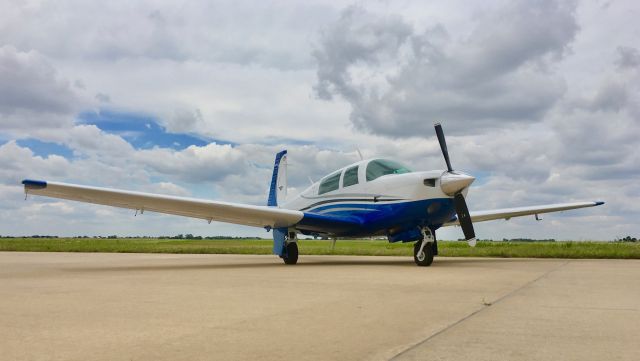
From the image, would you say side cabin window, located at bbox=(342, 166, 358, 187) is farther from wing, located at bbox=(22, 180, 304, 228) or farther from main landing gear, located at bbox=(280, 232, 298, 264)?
main landing gear, located at bbox=(280, 232, 298, 264)

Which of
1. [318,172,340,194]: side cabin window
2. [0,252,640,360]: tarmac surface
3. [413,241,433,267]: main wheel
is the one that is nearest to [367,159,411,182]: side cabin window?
[318,172,340,194]: side cabin window

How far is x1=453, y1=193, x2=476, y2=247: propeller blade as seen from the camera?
13.4 meters

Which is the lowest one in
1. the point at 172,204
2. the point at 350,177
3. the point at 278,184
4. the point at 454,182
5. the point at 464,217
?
the point at 464,217

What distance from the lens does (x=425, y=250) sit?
14086 millimetres

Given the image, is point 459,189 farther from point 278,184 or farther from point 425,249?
point 278,184

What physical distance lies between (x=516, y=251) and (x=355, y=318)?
1863 centimetres

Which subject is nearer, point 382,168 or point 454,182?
point 454,182

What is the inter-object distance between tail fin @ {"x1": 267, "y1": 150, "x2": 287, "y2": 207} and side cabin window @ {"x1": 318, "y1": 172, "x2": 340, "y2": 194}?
19.5ft

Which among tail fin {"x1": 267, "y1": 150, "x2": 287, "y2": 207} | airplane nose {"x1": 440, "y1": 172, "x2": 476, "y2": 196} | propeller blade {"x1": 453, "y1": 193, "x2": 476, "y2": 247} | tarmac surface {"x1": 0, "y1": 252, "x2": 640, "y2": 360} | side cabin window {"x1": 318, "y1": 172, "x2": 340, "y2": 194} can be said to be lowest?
tarmac surface {"x1": 0, "y1": 252, "x2": 640, "y2": 360}

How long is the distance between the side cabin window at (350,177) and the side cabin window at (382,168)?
510 millimetres

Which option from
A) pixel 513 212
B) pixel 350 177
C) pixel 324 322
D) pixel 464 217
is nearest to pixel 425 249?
pixel 464 217

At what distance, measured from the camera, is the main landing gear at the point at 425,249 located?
553 inches

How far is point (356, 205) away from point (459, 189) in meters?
3.54

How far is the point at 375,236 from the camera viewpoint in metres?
16.3
